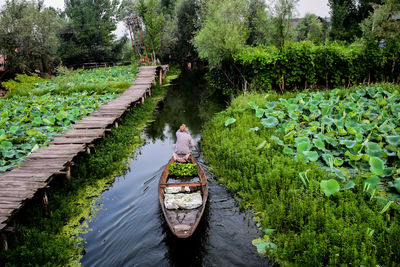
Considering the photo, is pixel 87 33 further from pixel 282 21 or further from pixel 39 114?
pixel 282 21

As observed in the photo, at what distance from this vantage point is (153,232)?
513 cm

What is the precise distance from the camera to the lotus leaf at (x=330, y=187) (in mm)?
4641

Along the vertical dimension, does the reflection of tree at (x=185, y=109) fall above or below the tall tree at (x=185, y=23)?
below

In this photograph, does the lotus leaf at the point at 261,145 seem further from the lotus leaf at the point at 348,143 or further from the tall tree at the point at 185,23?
the tall tree at the point at 185,23

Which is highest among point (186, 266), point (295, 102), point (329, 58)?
point (329, 58)

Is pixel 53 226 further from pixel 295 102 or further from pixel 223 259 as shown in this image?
pixel 295 102

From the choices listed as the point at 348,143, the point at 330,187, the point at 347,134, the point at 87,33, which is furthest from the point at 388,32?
the point at 87,33

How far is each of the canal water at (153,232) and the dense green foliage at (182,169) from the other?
0.70 meters

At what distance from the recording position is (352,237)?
12.6 ft

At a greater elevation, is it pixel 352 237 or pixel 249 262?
pixel 352 237

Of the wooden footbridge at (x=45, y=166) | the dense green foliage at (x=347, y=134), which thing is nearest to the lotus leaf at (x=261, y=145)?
the dense green foliage at (x=347, y=134)

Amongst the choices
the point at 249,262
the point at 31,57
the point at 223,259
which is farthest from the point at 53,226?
the point at 31,57

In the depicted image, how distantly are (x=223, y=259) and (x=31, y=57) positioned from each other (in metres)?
26.0

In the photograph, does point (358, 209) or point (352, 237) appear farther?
point (358, 209)
